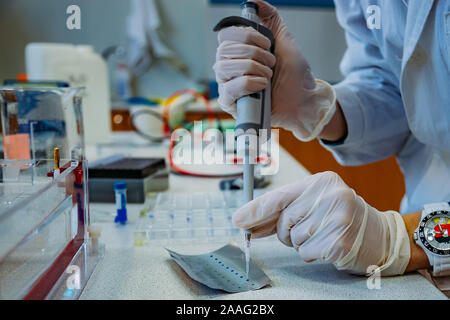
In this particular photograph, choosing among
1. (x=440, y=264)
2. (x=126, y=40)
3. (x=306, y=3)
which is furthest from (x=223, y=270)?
(x=126, y=40)

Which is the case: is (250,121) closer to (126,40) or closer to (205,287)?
(205,287)

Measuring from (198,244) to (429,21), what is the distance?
0.53m

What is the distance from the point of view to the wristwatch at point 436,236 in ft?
1.76

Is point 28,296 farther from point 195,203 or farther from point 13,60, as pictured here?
point 13,60

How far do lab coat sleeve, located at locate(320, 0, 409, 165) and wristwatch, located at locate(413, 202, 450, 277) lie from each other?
0.40 m

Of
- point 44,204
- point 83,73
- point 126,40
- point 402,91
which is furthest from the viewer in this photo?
point 126,40

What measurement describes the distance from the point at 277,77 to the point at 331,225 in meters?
0.36

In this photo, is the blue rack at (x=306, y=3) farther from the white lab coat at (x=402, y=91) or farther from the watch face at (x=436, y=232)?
the watch face at (x=436, y=232)

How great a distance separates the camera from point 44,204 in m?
0.46

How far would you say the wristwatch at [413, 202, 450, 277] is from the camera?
21.1 inches

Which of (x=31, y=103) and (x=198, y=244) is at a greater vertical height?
(x=31, y=103)

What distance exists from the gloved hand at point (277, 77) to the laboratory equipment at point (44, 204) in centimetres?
25
